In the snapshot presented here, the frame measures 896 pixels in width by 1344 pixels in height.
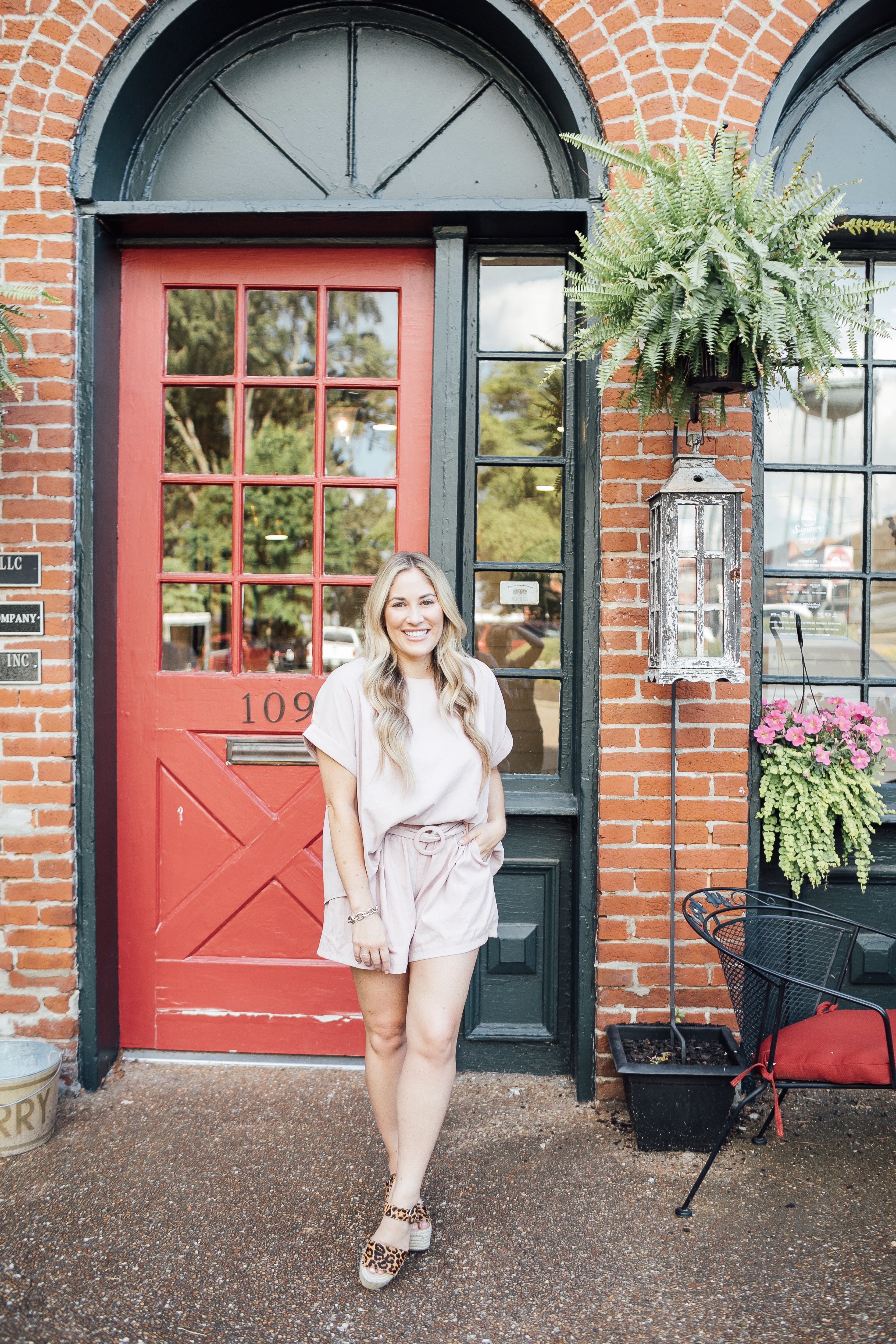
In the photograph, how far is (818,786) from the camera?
3.18 meters

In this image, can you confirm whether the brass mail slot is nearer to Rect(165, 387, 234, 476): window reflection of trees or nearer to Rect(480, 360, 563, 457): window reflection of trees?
Rect(165, 387, 234, 476): window reflection of trees

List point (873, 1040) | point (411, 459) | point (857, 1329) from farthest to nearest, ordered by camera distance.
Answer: point (411, 459)
point (873, 1040)
point (857, 1329)

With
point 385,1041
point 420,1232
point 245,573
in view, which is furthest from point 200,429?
point 420,1232

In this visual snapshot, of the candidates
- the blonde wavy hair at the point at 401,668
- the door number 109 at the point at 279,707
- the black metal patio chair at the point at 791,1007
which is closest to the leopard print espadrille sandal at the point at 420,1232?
the black metal patio chair at the point at 791,1007

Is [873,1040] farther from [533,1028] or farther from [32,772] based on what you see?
[32,772]

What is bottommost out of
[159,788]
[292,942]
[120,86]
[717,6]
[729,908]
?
[292,942]

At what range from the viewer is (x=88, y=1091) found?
129 inches

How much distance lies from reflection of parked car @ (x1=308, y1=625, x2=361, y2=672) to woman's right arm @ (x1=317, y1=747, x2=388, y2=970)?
1.17 m

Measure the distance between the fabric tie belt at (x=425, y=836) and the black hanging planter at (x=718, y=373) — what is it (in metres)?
1.59

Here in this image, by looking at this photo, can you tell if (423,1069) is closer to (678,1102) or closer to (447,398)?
(678,1102)

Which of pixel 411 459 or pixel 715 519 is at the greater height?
pixel 411 459

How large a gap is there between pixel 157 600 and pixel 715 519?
2.18 meters

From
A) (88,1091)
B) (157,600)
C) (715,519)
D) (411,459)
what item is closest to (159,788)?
(157,600)

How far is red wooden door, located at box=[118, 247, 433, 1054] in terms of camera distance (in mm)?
3484
